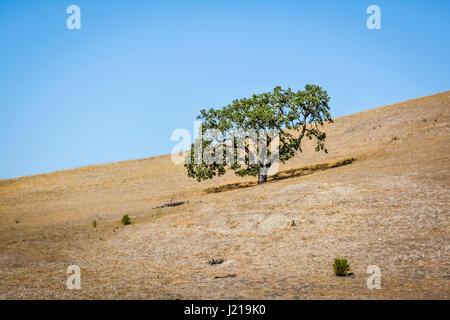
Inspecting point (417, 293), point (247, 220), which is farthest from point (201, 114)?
point (417, 293)

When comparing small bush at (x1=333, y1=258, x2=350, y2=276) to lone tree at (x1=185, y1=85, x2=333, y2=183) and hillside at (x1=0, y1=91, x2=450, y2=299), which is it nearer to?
hillside at (x1=0, y1=91, x2=450, y2=299)

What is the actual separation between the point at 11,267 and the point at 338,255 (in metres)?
16.3

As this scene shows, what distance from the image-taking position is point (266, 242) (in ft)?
67.7

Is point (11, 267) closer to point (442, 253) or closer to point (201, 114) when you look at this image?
point (442, 253)

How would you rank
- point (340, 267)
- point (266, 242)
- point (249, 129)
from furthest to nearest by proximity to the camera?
point (249, 129)
point (266, 242)
point (340, 267)

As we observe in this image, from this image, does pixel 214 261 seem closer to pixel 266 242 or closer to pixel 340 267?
pixel 266 242

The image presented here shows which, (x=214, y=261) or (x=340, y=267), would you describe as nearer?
(x=340, y=267)

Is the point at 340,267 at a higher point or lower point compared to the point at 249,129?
lower

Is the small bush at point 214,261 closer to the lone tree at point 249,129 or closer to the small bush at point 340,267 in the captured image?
the small bush at point 340,267

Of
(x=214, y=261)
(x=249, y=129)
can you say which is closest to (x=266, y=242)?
(x=214, y=261)

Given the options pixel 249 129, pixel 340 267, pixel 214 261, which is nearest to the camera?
pixel 340 267

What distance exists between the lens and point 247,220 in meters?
24.4

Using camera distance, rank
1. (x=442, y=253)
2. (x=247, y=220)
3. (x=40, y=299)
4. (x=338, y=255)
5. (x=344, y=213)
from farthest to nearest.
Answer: (x=247, y=220) < (x=344, y=213) < (x=338, y=255) < (x=442, y=253) < (x=40, y=299)

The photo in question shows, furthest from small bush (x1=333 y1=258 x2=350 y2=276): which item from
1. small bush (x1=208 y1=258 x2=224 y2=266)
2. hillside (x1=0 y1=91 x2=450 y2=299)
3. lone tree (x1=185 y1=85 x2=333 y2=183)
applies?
lone tree (x1=185 y1=85 x2=333 y2=183)
